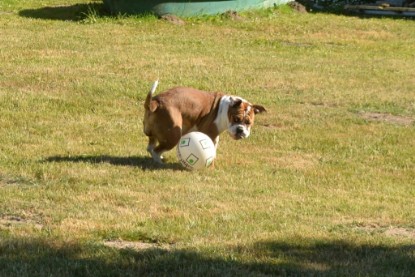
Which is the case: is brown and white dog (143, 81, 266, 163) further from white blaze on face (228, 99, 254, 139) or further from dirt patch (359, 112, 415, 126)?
dirt patch (359, 112, 415, 126)

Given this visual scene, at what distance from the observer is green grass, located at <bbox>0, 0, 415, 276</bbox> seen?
664cm

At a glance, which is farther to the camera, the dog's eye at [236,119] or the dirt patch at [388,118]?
the dirt patch at [388,118]

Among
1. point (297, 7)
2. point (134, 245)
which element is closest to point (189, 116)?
point (134, 245)

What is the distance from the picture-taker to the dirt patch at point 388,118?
42.6 feet

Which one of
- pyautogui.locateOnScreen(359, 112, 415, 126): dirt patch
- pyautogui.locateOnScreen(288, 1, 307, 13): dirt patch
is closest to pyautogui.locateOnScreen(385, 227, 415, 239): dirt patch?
pyautogui.locateOnScreen(359, 112, 415, 126): dirt patch

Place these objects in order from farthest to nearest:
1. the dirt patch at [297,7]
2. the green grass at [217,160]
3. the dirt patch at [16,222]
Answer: the dirt patch at [297,7] → the dirt patch at [16,222] → the green grass at [217,160]

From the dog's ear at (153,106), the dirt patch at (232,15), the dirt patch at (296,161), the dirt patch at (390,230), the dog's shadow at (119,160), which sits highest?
the dog's ear at (153,106)

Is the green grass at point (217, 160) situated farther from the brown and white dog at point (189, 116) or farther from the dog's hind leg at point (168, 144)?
the brown and white dog at point (189, 116)

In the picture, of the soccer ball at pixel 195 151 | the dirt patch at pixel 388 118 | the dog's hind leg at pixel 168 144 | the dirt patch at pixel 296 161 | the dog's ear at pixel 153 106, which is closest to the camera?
the soccer ball at pixel 195 151

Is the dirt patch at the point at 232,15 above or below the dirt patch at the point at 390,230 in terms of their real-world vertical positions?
below

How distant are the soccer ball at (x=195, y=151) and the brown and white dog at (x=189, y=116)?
0.22 metres

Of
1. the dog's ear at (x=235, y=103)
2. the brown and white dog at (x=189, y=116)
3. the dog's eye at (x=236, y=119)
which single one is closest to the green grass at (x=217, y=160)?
the brown and white dog at (x=189, y=116)

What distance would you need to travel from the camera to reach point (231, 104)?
988 centimetres

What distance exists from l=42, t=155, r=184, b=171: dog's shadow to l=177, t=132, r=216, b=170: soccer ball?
24cm
